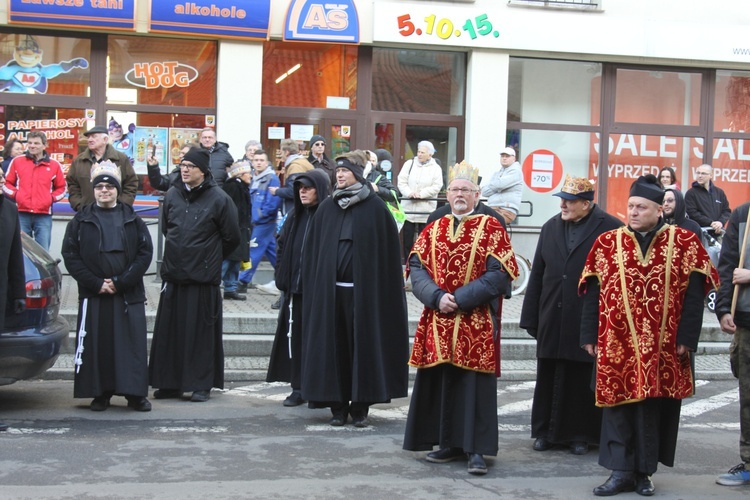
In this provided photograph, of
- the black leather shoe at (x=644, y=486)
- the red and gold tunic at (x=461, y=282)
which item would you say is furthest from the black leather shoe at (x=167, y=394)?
the black leather shoe at (x=644, y=486)

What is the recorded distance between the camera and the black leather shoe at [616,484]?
21.7 feet

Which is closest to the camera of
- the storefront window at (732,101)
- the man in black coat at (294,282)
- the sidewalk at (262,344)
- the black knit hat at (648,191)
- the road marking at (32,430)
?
the black knit hat at (648,191)

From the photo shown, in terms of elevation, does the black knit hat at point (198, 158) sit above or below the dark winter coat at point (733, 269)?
above

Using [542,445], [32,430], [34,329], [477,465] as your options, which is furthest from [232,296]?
[477,465]

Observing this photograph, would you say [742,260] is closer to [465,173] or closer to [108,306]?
[465,173]

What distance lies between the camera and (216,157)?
45.5 feet

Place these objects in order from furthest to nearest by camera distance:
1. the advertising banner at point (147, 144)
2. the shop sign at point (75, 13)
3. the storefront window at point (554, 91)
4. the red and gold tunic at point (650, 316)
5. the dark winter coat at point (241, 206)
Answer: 1. the storefront window at point (554, 91)
2. the advertising banner at point (147, 144)
3. the shop sign at point (75, 13)
4. the dark winter coat at point (241, 206)
5. the red and gold tunic at point (650, 316)

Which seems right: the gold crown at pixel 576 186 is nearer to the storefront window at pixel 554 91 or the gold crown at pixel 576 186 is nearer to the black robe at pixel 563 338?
the black robe at pixel 563 338

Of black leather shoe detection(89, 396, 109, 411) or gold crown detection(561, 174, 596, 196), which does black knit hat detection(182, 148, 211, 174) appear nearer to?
black leather shoe detection(89, 396, 109, 411)

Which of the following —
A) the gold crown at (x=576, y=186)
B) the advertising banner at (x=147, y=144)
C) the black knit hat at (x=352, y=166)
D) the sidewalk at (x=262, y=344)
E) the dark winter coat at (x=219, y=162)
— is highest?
the advertising banner at (x=147, y=144)

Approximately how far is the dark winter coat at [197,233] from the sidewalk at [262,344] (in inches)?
60.0

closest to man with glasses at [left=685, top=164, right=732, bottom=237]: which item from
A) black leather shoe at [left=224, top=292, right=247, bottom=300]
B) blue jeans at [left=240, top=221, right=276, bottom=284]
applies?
blue jeans at [left=240, top=221, right=276, bottom=284]

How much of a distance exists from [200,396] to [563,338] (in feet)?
10.4

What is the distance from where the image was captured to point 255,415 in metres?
8.84
